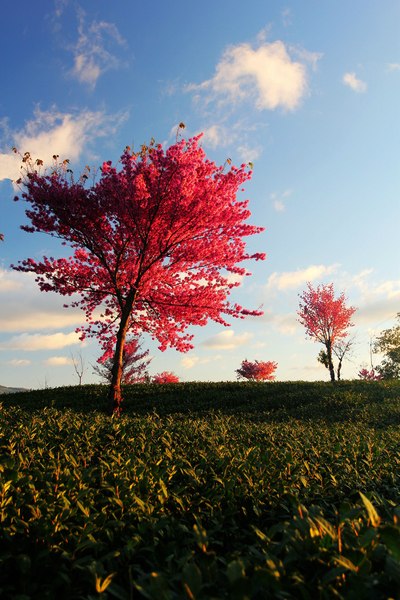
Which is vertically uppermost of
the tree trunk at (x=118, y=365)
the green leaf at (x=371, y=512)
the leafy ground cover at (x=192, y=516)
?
the tree trunk at (x=118, y=365)

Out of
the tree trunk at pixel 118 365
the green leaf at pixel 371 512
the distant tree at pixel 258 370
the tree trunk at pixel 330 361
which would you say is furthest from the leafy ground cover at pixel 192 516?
the distant tree at pixel 258 370

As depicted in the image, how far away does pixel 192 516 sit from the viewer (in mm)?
3541

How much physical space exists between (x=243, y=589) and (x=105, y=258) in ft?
45.3

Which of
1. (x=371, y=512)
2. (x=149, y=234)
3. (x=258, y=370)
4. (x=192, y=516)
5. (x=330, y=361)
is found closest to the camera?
(x=371, y=512)

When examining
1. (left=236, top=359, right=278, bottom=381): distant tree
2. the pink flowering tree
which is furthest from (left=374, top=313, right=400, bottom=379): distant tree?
the pink flowering tree

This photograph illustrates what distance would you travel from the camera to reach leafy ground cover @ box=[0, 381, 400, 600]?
1930 mm

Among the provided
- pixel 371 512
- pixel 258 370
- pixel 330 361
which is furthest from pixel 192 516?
pixel 258 370

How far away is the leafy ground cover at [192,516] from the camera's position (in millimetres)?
1930

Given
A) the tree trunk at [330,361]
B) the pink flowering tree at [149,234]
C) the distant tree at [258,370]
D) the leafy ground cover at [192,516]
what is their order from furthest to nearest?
the distant tree at [258,370]
the tree trunk at [330,361]
the pink flowering tree at [149,234]
the leafy ground cover at [192,516]

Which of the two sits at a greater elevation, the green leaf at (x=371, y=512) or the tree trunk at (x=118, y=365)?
the tree trunk at (x=118, y=365)

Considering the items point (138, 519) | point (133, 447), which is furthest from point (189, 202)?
point (138, 519)

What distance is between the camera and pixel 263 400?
60.4ft

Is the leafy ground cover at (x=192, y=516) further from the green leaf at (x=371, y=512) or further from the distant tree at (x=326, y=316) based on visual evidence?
the distant tree at (x=326, y=316)

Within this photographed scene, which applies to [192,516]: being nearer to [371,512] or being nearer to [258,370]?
[371,512]
